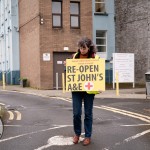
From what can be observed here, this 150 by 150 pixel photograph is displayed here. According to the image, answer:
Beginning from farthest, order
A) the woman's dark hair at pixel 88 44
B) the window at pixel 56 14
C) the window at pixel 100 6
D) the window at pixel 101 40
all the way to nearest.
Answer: the window at pixel 100 6
the window at pixel 101 40
the window at pixel 56 14
the woman's dark hair at pixel 88 44

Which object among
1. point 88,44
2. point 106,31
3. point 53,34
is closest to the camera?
point 88,44

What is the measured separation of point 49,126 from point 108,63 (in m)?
20.1

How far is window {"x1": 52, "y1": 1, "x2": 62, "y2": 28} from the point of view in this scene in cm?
2711

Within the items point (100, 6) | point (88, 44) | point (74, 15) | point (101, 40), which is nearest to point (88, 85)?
point (88, 44)

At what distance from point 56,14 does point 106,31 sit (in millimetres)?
4411

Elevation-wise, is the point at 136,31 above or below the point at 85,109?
above

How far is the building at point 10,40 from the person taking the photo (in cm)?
3425

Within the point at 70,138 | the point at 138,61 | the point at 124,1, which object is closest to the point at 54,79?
the point at 138,61

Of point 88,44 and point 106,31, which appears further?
point 106,31

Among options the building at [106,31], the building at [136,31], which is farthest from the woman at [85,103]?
the building at [106,31]

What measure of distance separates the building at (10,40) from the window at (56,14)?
24.9 feet

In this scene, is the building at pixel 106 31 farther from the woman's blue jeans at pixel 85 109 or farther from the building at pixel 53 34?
the woman's blue jeans at pixel 85 109

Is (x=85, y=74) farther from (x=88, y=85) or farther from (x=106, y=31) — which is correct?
(x=106, y=31)

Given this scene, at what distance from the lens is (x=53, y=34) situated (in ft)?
87.8
